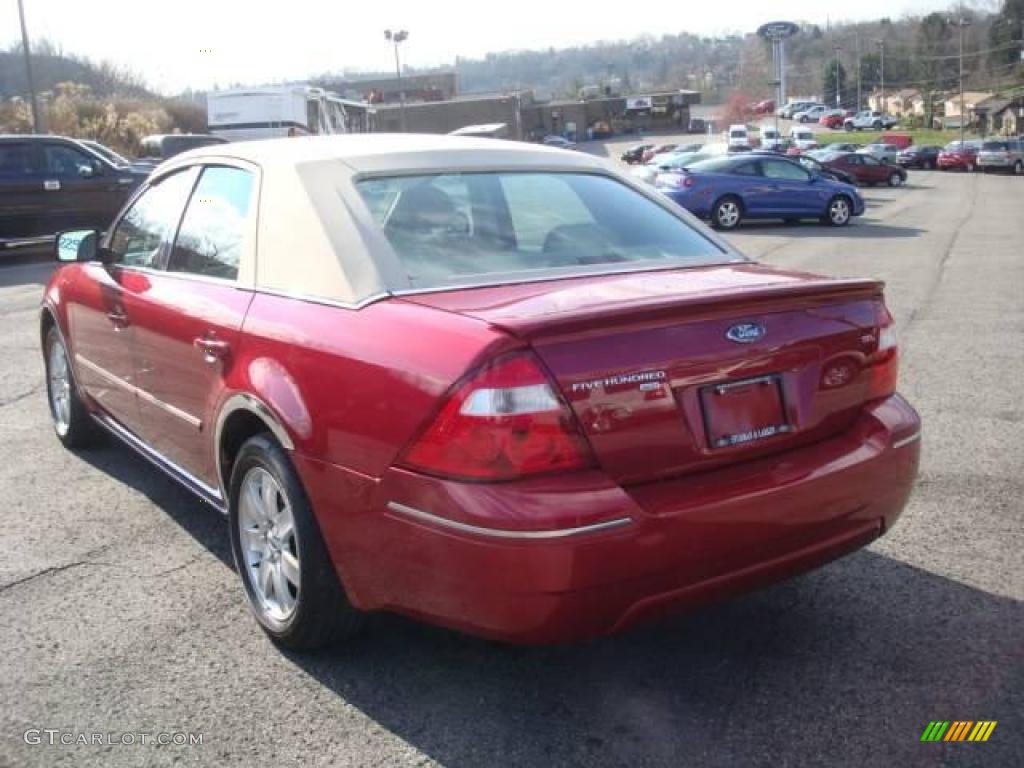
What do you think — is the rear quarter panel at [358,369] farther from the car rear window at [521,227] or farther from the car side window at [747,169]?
the car side window at [747,169]

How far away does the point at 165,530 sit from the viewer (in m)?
4.75

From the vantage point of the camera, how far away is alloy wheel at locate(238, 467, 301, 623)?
11.4ft

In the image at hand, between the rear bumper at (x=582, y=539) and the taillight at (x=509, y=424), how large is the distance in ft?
0.17

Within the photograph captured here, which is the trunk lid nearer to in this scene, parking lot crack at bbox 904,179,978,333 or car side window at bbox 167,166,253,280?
car side window at bbox 167,166,253,280

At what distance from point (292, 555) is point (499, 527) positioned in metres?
1.04

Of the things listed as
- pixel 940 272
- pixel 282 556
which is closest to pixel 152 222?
pixel 282 556

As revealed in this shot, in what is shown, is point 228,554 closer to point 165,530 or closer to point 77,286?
point 165,530

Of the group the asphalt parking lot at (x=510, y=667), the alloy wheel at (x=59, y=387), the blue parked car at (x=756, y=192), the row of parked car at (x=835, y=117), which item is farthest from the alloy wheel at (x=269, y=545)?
the row of parked car at (x=835, y=117)

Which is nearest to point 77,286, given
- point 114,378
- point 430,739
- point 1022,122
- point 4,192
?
point 114,378

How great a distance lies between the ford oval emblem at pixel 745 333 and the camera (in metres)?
3.07

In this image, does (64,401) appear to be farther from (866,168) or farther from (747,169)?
(866,168)

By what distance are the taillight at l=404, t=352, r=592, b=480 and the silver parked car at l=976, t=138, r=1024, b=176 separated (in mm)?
60575

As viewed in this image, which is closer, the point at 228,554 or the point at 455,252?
the point at 455,252

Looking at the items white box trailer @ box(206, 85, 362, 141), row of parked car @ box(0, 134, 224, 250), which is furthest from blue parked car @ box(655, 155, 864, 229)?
white box trailer @ box(206, 85, 362, 141)
